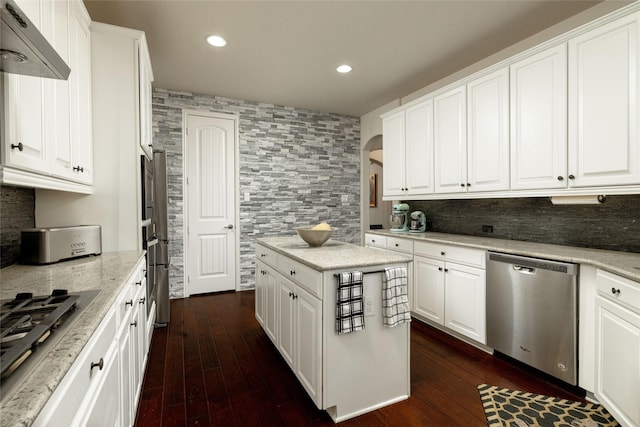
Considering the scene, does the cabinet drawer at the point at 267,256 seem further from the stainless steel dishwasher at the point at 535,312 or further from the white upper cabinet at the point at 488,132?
the white upper cabinet at the point at 488,132

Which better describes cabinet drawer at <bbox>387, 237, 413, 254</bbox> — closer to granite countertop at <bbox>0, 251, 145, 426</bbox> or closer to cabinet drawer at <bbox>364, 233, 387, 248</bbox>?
cabinet drawer at <bbox>364, 233, 387, 248</bbox>

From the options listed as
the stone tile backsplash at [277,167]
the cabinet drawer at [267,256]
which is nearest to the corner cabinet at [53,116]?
the cabinet drawer at [267,256]

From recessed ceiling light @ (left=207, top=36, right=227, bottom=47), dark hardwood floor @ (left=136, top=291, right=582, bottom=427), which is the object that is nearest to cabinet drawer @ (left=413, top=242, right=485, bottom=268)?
dark hardwood floor @ (left=136, top=291, right=582, bottom=427)

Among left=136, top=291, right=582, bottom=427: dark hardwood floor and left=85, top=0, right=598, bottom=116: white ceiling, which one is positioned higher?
left=85, top=0, right=598, bottom=116: white ceiling

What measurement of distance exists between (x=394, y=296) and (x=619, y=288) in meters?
1.15

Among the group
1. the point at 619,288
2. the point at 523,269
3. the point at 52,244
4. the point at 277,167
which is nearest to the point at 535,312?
the point at 523,269

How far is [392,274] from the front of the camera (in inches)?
71.9

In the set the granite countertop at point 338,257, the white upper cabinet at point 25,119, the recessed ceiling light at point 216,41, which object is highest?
the recessed ceiling light at point 216,41

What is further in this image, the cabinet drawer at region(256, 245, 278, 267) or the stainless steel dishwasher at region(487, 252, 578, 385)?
the cabinet drawer at region(256, 245, 278, 267)

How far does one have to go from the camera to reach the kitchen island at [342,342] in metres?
Answer: 1.70

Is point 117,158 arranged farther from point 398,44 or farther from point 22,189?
point 398,44

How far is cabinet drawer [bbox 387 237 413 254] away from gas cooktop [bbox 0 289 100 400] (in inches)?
108

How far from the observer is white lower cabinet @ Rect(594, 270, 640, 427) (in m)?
1.50

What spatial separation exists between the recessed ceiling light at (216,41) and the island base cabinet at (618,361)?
3.37m
